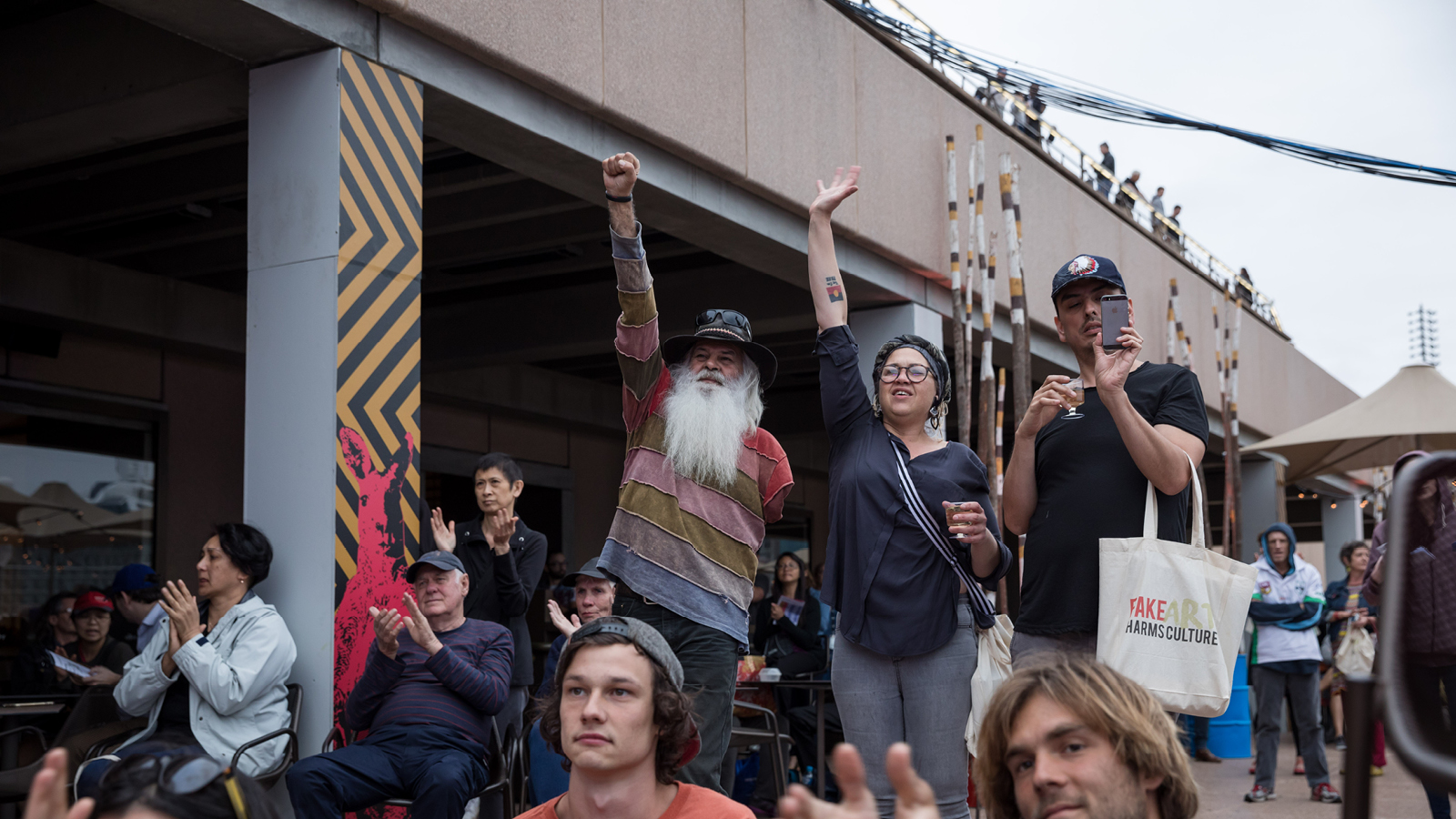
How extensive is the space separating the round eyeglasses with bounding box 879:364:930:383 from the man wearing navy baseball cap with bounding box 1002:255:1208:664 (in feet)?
1.53

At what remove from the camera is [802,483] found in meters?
19.0

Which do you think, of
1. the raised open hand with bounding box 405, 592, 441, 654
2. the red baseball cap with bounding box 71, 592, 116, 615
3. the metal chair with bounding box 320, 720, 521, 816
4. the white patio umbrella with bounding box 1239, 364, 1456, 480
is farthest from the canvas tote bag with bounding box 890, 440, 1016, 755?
the white patio umbrella with bounding box 1239, 364, 1456, 480

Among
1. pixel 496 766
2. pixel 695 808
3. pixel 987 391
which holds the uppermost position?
pixel 987 391

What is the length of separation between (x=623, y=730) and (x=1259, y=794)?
5976 mm

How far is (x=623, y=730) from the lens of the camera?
99.3 inches

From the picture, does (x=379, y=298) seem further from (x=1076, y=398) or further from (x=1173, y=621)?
(x=1173, y=621)

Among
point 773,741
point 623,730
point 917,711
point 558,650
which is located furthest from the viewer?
point 773,741

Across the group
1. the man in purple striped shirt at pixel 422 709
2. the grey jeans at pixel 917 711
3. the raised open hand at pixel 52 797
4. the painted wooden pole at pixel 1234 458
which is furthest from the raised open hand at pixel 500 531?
the painted wooden pole at pixel 1234 458

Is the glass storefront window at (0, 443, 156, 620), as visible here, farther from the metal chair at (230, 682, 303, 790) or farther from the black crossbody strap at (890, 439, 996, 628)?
the black crossbody strap at (890, 439, 996, 628)

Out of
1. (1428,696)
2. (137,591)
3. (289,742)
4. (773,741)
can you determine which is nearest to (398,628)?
(289,742)

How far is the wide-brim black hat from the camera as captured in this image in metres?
3.88

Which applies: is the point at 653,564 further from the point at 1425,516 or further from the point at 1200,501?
the point at 1425,516

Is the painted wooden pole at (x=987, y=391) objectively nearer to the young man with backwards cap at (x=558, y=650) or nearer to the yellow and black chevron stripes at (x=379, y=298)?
the young man with backwards cap at (x=558, y=650)

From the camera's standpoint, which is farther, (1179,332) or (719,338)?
(1179,332)
